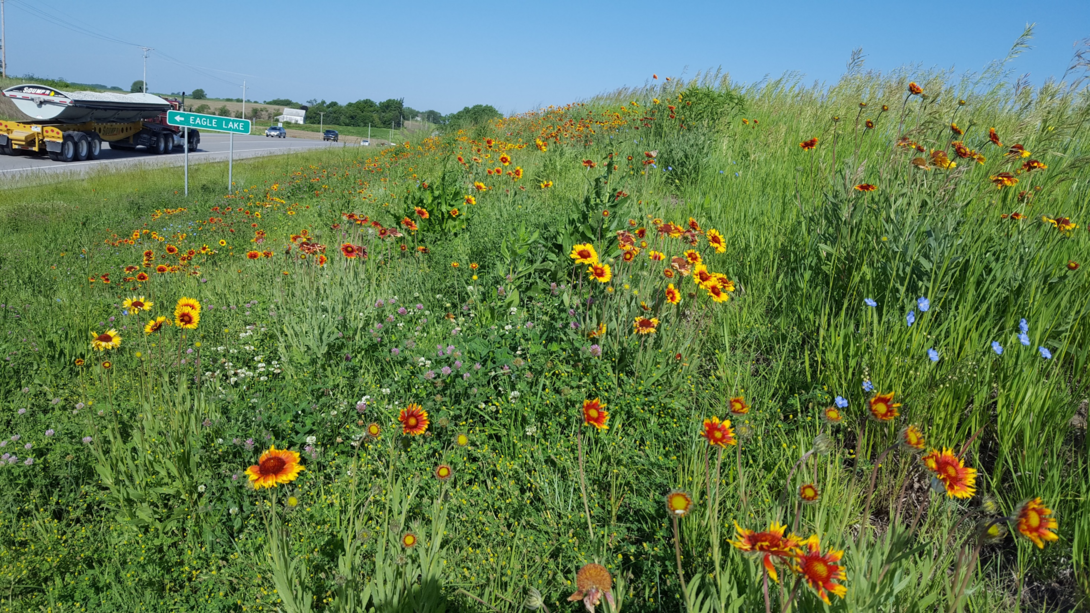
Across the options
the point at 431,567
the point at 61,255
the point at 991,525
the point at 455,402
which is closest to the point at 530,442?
the point at 455,402

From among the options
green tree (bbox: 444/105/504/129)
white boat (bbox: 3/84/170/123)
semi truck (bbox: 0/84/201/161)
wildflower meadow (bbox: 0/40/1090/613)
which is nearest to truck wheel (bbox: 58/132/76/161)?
semi truck (bbox: 0/84/201/161)

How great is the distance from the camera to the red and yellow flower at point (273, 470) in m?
1.45

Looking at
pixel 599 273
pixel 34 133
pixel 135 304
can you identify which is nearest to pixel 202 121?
pixel 135 304

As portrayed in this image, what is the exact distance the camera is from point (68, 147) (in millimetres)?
16375

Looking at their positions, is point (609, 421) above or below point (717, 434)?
below

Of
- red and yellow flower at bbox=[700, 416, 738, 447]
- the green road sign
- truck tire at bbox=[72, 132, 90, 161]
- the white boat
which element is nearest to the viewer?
red and yellow flower at bbox=[700, 416, 738, 447]

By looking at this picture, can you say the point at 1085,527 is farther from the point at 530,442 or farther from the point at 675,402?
the point at 530,442

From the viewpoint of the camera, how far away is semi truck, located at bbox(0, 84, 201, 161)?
1582 cm

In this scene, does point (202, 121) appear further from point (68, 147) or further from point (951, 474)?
point (68, 147)

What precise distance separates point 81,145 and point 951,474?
72.9ft

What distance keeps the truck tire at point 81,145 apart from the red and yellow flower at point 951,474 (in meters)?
21.9

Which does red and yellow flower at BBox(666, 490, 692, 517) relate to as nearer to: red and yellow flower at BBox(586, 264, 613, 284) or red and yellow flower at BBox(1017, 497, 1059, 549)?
red and yellow flower at BBox(1017, 497, 1059, 549)

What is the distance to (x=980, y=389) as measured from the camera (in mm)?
2033

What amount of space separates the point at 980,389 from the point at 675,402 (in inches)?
43.2
